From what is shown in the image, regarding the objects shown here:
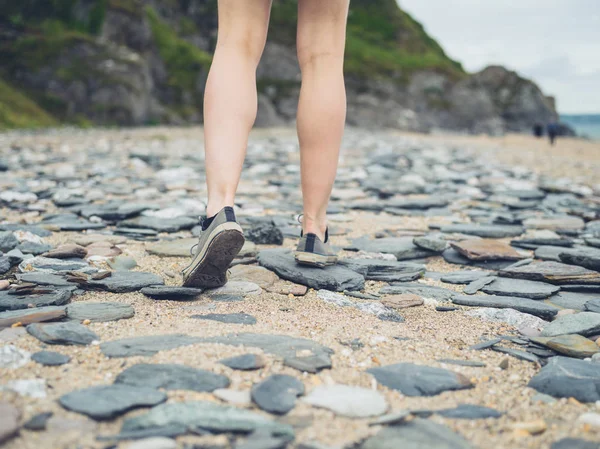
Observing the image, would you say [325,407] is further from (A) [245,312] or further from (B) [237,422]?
(A) [245,312]

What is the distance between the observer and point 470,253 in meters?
2.92

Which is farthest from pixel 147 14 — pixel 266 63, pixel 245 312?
pixel 245 312

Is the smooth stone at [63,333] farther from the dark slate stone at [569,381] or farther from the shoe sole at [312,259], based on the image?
the dark slate stone at [569,381]

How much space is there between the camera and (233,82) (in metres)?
2.24

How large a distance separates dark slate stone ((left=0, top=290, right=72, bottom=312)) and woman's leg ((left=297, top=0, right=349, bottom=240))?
1.01 meters

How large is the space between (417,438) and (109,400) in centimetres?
67

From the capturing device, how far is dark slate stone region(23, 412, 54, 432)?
46.9 inches

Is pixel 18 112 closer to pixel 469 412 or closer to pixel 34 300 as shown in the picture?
pixel 34 300

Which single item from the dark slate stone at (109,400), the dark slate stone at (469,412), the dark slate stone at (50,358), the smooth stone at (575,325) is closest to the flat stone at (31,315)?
the dark slate stone at (50,358)

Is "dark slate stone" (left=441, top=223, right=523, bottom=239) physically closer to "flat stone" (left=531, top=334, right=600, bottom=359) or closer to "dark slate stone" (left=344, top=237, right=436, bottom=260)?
"dark slate stone" (left=344, top=237, right=436, bottom=260)

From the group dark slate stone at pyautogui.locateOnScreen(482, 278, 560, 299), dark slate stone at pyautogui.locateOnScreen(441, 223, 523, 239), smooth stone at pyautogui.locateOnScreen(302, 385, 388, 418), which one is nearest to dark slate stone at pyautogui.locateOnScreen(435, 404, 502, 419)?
smooth stone at pyautogui.locateOnScreen(302, 385, 388, 418)

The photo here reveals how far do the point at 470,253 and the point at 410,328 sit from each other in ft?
3.56

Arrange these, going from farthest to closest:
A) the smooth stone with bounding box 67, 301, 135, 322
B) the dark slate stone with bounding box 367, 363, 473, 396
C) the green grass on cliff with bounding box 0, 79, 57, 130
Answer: the green grass on cliff with bounding box 0, 79, 57, 130
the smooth stone with bounding box 67, 301, 135, 322
the dark slate stone with bounding box 367, 363, 473, 396

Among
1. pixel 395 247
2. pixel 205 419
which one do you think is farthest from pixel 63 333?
pixel 395 247
